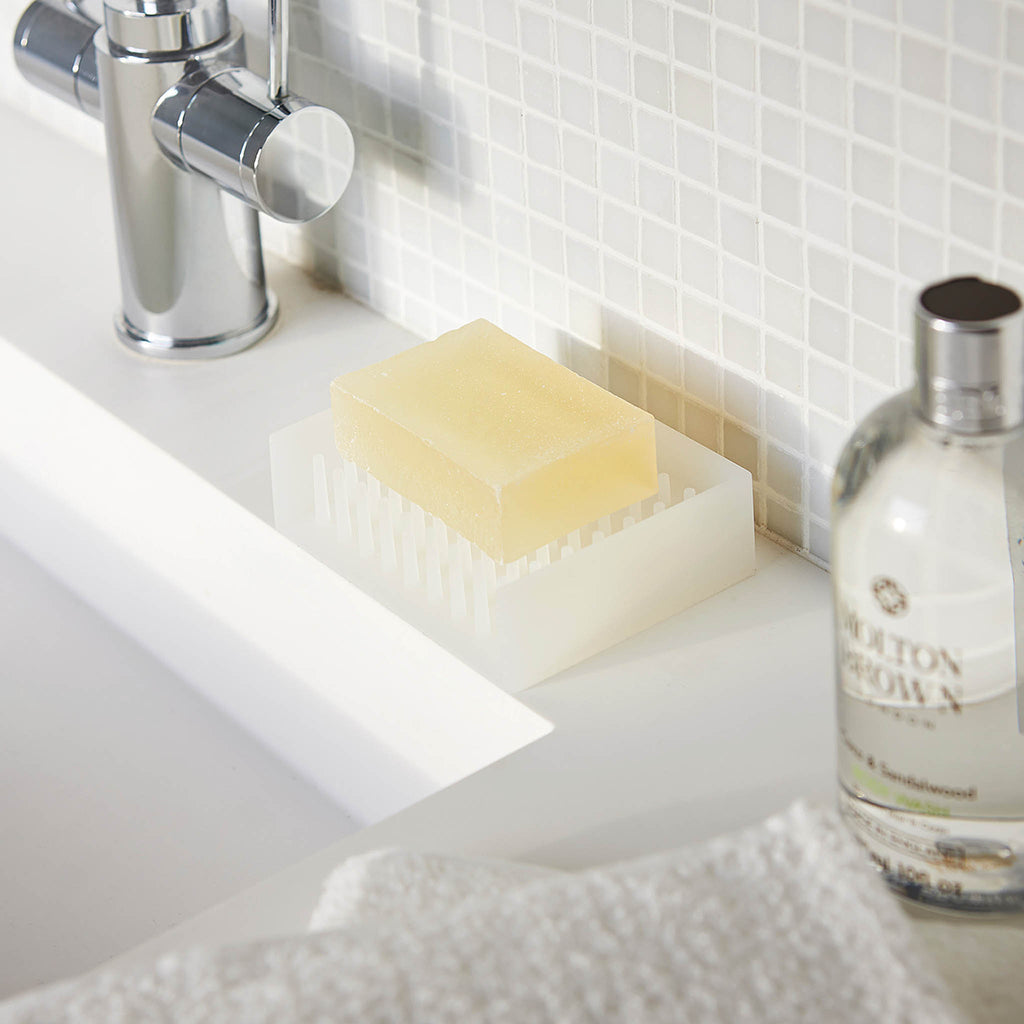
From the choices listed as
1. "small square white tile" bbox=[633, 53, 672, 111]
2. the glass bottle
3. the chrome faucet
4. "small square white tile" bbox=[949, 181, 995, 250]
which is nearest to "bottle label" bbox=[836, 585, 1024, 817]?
the glass bottle

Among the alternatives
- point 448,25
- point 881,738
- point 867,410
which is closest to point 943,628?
point 881,738

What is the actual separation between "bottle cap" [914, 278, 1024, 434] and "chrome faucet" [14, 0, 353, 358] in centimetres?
34

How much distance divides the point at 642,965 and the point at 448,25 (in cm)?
44

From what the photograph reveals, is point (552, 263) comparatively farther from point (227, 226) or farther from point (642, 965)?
point (642, 965)

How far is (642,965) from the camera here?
12.8 inches

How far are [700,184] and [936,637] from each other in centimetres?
23

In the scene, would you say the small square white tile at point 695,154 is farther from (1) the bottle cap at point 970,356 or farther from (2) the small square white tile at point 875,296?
(1) the bottle cap at point 970,356

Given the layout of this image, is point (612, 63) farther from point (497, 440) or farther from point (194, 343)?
point (194, 343)

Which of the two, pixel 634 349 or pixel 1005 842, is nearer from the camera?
pixel 1005 842

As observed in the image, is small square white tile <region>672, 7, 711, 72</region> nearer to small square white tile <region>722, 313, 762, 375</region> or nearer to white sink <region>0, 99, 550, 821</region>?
small square white tile <region>722, 313, 762, 375</region>

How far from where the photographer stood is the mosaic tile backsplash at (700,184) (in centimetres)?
48

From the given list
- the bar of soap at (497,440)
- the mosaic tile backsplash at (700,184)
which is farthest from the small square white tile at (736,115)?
the bar of soap at (497,440)

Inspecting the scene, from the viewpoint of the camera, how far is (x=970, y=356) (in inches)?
14.2

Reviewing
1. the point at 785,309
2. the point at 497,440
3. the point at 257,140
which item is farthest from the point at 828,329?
the point at 257,140
